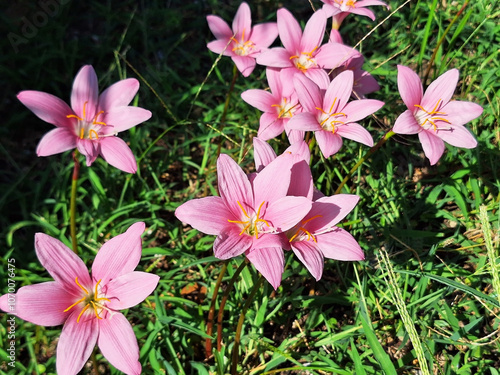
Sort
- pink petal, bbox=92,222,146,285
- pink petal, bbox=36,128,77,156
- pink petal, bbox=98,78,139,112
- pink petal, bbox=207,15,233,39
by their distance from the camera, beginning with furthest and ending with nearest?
1. pink petal, bbox=207,15,233,39
2. pink petal, bbox=98,78,139,112
3. pink petal, bbox=36,128,77,156
4. pink petal, bbox=92,222,146,285

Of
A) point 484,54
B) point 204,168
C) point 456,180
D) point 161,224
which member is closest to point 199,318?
point 161,224

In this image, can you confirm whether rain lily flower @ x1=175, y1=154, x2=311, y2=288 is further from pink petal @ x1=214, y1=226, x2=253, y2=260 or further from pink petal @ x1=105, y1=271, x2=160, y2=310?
pink petal @ x1=105, y1=271, x2=160, y2=310

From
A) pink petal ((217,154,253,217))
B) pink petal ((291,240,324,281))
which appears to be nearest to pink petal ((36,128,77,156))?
pink petal ((217,154,253,217))

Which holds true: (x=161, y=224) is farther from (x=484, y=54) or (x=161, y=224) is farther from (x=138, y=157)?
(x=484, y=54)

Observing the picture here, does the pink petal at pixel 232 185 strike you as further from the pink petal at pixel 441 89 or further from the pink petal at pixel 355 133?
the pink petal at pixel 441 89

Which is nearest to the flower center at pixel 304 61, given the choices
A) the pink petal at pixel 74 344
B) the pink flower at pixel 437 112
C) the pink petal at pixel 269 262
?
the pink flower at pixel 437 112

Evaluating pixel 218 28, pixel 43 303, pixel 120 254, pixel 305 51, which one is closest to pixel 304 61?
pixel 305 51
